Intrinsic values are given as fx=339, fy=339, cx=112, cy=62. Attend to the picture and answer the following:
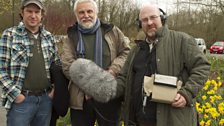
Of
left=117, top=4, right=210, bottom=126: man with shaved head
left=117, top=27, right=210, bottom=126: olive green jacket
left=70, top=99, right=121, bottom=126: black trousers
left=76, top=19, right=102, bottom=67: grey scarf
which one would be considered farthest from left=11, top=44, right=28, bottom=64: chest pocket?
left=117, top=27, right=210, bottom=126: olive green jacket

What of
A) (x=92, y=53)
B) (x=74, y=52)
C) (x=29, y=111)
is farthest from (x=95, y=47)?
(x=29, y=111)

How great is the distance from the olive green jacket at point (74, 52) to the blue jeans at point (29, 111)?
0.29m

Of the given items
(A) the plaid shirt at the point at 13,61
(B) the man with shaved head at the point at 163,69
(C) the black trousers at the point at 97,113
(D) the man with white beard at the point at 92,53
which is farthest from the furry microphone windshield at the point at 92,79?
(A) the plaid shirt at the point at 13,61

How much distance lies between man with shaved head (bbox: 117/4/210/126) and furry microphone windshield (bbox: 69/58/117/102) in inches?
8.4

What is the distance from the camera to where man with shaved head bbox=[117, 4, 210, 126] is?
9.57 ft

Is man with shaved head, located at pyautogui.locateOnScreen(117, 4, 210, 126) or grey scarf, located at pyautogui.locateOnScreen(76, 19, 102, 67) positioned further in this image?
grey scarf, located at pyautogui.locateOnScreen(76, 19, 102, 67)

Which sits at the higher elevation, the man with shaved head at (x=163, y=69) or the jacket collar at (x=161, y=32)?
the jacket collar at (x=161, y=32)

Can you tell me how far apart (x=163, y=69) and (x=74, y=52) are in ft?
3.59

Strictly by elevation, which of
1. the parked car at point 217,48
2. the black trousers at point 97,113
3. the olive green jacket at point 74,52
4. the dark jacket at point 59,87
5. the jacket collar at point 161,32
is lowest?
the parked car at point 217,48

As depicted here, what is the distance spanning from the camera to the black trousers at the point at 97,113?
3.66m

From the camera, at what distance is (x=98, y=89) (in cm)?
315

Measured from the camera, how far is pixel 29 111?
3523 mm

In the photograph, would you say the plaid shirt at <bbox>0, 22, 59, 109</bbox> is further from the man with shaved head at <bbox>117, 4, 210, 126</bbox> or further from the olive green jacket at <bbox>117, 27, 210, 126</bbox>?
the olive green jacket at <bbox>117, 27, 210, 126</bbox>

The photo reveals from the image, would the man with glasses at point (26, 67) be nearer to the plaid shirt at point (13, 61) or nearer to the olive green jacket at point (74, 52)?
the plaid shirt at point (13, 61)
